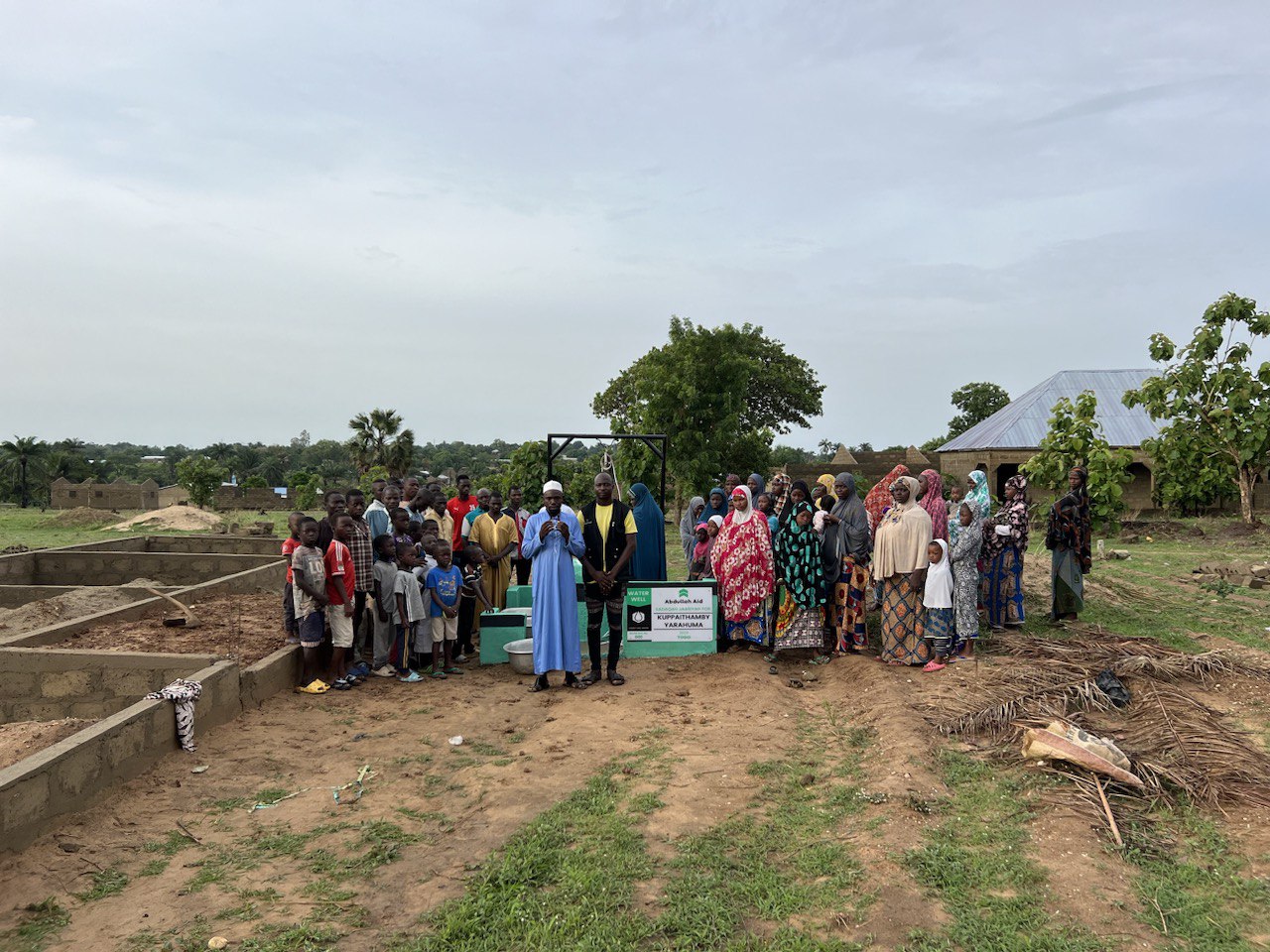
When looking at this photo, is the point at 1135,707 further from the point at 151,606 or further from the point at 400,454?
the point at 400,454

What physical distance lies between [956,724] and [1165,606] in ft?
21.0

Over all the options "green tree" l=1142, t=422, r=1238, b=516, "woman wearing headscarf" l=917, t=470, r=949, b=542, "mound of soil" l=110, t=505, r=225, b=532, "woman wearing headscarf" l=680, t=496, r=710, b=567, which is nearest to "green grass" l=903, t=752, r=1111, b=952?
"woman wearing headscarf" l=917, t=470, r=949, b=542

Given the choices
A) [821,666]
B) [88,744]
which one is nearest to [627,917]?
[88,744]

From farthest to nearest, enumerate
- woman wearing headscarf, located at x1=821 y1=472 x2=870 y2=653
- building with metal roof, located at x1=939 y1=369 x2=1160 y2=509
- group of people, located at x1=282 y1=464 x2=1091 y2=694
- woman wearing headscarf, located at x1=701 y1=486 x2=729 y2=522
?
building with metal roof, located at x1=939 y1=369 x2=1160 y2=509 < woman wearing headscarf, located at x1=701 y1=486 x2=729 y2=522 < woman wearing headscarf, located at x1=821 y1=472 x2=870 y2=653 < group of people, located at x1=282 y1=464 x2=1091 y2=694

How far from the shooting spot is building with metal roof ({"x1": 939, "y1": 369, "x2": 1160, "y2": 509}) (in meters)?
30.0

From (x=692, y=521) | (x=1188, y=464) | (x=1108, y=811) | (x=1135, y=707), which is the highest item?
→ (x=1188, y=464)

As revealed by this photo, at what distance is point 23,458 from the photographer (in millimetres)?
46031

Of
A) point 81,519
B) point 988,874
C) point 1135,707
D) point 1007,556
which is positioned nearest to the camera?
point 988,874

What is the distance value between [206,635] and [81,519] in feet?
85.2

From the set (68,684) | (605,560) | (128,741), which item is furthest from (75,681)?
(605,560)

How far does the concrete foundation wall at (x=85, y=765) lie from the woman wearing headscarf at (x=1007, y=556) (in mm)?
7213

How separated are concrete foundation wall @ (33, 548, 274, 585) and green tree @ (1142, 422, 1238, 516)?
74.1ft

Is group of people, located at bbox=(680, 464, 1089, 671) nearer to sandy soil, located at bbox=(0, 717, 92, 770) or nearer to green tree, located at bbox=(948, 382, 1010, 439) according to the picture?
sandy soil, located at bbox=(0, 717, 92, 770)

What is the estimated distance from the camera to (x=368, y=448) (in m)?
37.9
